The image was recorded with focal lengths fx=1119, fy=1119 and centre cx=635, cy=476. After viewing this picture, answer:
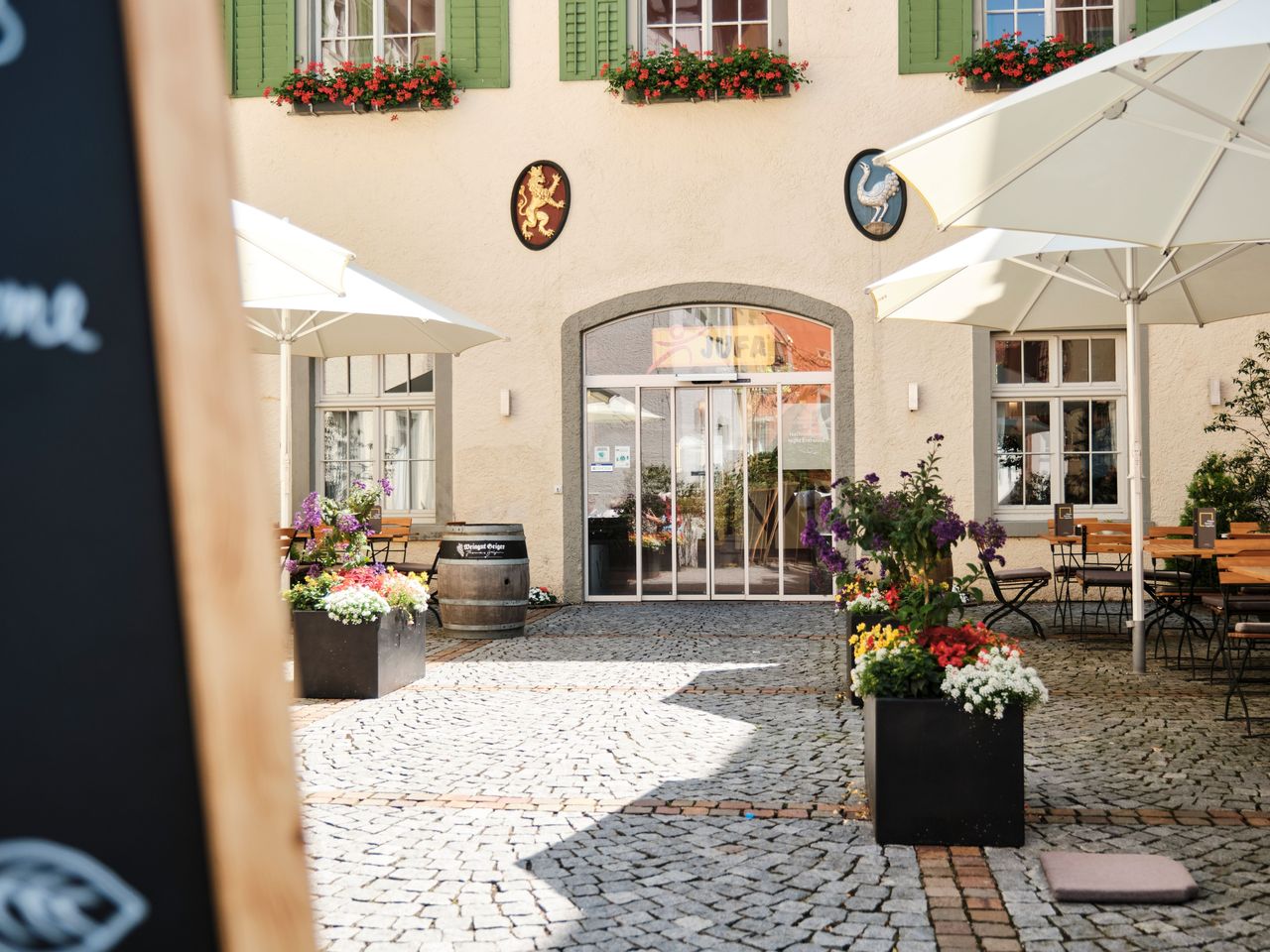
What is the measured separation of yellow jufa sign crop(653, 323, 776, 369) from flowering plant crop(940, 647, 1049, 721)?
7057mm

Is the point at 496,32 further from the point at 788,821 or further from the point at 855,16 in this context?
the point at 788,821

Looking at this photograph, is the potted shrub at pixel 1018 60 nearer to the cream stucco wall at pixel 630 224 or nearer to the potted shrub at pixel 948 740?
the cream stucco wall at pixel 630 224

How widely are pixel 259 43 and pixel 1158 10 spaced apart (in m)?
8.29

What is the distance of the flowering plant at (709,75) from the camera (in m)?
10.1

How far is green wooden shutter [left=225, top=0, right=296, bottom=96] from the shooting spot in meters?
10.8

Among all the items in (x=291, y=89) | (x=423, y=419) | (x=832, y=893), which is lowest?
(x=832, y=893)

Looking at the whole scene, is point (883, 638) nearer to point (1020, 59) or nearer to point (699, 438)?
point (699, 438)

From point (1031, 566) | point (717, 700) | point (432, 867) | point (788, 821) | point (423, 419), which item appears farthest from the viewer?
point (423, 419)

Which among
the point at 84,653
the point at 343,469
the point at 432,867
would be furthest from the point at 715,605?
the point at 84,653

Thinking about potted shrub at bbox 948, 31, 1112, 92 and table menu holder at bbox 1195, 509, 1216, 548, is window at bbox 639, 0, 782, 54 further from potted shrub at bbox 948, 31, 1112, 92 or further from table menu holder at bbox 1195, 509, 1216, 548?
table menu holder at bbox 1195, 509, 1216, 548

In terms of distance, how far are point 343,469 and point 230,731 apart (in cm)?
1047

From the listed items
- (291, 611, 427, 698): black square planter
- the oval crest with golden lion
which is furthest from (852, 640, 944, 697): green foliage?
the oval crest with golden lion

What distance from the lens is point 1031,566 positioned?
998 centimetres

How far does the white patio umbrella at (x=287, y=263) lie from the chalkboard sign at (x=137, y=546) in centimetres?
543
